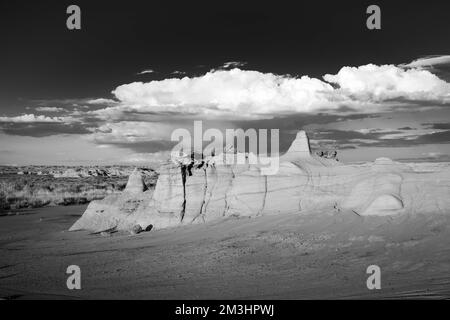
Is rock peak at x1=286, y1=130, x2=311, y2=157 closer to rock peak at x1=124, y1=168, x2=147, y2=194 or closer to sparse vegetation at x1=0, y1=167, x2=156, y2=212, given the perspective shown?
rock peak at x1=124, y1=168, x2=147, y2=194

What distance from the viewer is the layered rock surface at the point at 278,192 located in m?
14.6

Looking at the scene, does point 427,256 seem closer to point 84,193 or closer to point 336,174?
point 336,174

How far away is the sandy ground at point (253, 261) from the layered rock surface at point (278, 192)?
64 centimetres

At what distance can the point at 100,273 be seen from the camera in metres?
12.7

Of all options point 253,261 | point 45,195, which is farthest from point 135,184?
point 45,195

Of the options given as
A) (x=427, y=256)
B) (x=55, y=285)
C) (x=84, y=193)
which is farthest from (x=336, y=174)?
(x=84, y=193)

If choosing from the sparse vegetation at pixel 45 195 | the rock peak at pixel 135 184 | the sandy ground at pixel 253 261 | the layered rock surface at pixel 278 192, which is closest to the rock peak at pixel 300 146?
the layered rock surface at pixel 278 192

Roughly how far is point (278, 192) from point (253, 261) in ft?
14.1

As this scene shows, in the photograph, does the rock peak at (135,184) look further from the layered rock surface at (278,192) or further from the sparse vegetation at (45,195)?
the sparse vegetation at (45,195)

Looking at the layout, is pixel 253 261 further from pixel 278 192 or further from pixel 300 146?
pixel 300 146

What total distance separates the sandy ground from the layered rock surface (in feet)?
2.11

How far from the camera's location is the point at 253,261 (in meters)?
13.0

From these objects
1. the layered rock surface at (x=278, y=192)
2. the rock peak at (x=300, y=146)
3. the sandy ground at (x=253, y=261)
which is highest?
the rock peak at (x=300, y=146)
